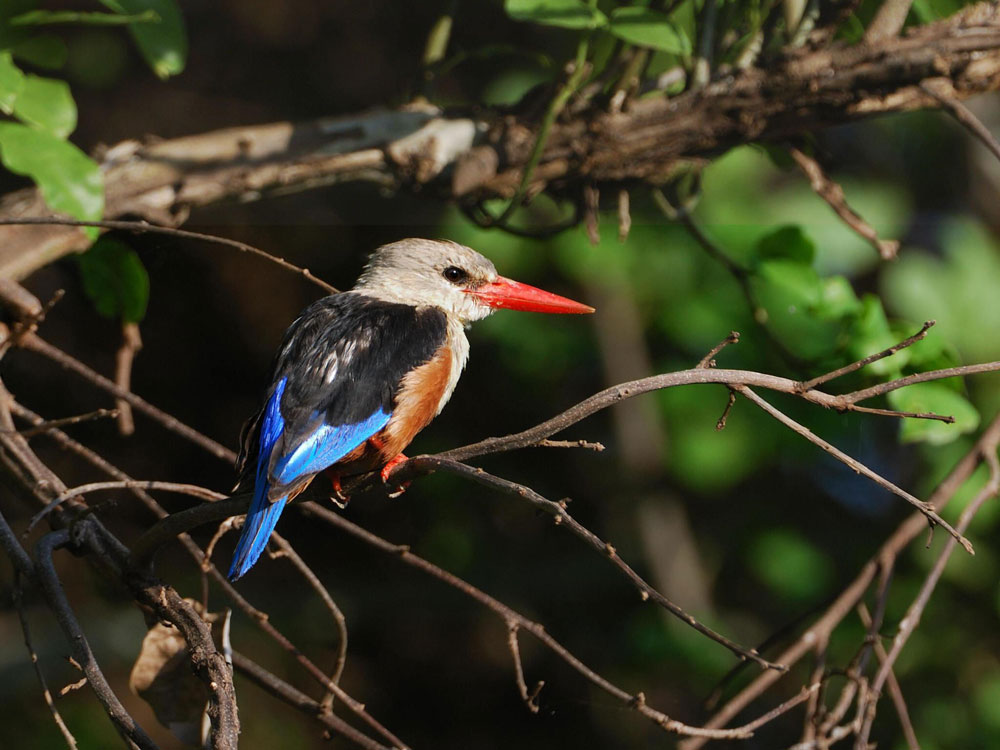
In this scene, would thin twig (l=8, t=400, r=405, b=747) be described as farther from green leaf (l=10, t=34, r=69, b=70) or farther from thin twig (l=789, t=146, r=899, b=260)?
thin twig (l=789, t=146, r=899, b=260)

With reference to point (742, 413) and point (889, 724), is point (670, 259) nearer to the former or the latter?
point (742, 413)

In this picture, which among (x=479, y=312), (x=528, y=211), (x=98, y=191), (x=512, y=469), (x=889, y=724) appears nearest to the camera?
(x=98, y=191)

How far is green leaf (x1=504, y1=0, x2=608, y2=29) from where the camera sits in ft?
6.25

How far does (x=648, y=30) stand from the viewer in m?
1.93

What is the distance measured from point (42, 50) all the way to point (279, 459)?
1006 millimetres

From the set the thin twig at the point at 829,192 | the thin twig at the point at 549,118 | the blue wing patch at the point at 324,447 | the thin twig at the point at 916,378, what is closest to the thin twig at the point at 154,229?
the blue wing patch at the point at 324,447

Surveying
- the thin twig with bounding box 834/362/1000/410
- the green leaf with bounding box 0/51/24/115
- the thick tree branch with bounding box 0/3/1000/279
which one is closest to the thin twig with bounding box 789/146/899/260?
the thick tree branch with bounding box 0/3/1000/279

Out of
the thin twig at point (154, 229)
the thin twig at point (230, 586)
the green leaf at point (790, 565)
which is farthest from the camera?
the green leaf at point (790, 565)

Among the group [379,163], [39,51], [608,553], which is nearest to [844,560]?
[379,163]

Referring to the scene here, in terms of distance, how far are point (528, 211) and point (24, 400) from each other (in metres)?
1.58

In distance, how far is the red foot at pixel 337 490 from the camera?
4.71ft

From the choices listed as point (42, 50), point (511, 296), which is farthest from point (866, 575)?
point (42, 50)

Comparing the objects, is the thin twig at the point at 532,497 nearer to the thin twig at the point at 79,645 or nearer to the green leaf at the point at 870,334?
the thin twig at the point at 79,645

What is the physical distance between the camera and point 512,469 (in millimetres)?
3225
